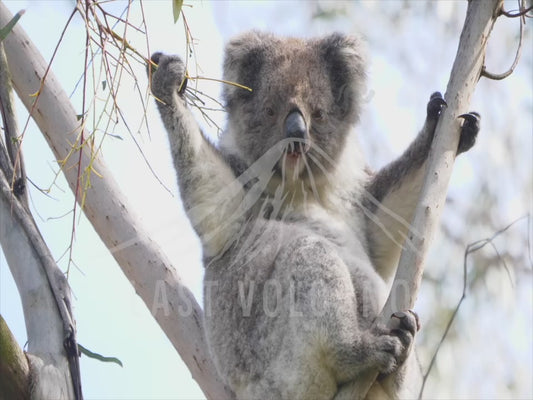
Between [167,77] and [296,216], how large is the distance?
3.28ft

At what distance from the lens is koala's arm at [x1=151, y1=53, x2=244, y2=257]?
3.72 metres

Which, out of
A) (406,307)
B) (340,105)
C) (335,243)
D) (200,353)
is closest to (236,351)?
(200,353)

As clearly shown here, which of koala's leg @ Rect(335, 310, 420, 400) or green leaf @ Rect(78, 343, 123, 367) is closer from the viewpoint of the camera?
koala's leg @ Rect(335, 310, 420, 400)

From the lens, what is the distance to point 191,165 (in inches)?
147

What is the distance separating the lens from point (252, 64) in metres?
4.22

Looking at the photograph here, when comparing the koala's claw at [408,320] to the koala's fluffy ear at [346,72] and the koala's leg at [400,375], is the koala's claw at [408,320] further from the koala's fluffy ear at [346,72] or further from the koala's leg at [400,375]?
the koala's fluffy ear at [346,72]

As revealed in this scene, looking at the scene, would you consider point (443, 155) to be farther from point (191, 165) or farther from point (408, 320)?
point (191, 165)

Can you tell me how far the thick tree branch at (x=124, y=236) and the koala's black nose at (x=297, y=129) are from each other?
0.93 m

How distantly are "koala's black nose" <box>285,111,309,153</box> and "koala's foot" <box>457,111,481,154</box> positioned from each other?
2.46 feet

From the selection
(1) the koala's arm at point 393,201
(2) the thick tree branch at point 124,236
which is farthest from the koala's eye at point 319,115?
(2) the thick tree branch at point 124,236

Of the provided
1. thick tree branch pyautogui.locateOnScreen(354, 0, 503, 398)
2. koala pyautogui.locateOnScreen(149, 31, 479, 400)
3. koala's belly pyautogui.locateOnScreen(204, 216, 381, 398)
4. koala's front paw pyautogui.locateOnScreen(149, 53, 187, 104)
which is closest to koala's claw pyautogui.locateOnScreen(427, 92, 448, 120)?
koala pyautogui.locateOnScreen(149, 31, 479, 400)

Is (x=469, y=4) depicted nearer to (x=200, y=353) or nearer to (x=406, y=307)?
(x=406, y=307)

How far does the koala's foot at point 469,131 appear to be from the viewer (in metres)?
3.54

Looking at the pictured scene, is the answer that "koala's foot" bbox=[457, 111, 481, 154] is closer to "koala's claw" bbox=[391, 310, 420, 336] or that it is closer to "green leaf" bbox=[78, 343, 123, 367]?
"koala's claw" bbox=[391, 310, 420, 336]
